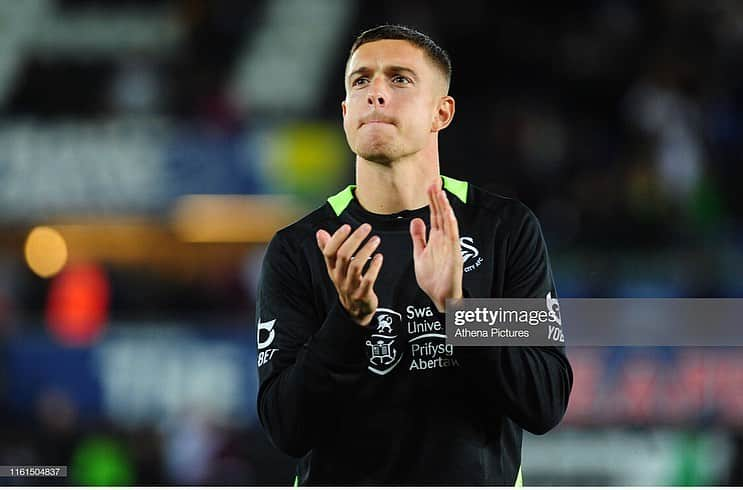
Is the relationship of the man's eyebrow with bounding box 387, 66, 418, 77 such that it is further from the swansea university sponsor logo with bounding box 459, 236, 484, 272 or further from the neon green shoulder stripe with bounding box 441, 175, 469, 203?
the swansea university sponsor logo with bounding box 459, 236, 484, 272

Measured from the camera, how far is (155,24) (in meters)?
13.6

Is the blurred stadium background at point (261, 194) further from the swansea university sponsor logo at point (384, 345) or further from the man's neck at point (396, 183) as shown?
the swansea university sponsor logo at point (384, 345)

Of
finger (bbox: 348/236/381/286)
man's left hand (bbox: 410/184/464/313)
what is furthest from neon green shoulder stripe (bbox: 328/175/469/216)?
finger (bbox: 348/236/381/286)

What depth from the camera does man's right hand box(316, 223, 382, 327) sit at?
8.39 feet

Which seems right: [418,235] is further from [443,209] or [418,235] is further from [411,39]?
[411,39]

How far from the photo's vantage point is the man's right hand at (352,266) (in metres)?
2.56

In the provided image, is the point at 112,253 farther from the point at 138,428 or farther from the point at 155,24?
the point at 155,24

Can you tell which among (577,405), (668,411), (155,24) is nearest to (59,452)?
(577,405)

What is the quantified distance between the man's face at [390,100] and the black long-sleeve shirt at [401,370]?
19cm

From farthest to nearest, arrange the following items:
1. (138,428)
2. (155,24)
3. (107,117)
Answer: (155,24) → (107,117) → (138,428)

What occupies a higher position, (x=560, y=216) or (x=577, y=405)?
(x=560, y=216)

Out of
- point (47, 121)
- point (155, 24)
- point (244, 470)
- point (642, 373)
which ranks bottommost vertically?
point (244, 470)

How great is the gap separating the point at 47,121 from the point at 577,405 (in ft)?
20.5

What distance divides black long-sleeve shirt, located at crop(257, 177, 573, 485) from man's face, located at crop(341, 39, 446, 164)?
19 centimetres
